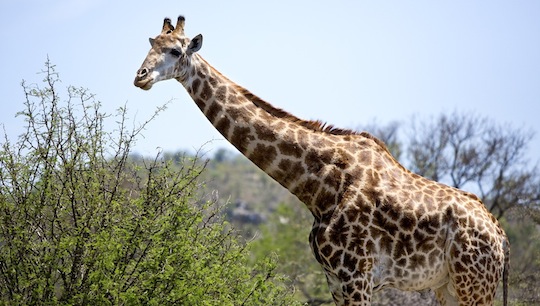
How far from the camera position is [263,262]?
449 inches

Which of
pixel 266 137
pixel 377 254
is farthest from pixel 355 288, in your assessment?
pixel 266 137

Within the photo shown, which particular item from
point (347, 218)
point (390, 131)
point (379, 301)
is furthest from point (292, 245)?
point (347, 218)

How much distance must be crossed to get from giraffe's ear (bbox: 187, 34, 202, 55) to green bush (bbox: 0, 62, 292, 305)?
1.07 metres

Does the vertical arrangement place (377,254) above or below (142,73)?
below

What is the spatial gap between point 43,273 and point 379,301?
9178 millimetres

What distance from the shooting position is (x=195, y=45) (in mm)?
9867

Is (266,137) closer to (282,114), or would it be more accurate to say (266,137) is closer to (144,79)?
(282,114)

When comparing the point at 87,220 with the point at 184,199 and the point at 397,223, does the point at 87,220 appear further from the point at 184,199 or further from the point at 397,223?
the point at 397,223

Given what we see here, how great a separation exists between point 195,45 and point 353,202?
226 centimetres

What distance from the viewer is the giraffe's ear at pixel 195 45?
9.83 metres

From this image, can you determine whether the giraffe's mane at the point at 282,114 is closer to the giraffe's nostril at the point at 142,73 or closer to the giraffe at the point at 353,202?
the giraffe at the point at 353,202

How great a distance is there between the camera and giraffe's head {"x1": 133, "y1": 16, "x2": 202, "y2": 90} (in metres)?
9.37

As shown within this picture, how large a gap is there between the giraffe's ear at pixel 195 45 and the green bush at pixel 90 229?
1074 millimetres

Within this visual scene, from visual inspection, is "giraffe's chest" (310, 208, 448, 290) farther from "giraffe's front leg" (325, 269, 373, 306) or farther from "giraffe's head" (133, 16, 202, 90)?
"giraffe's head" (133, 16, 202, 90)
